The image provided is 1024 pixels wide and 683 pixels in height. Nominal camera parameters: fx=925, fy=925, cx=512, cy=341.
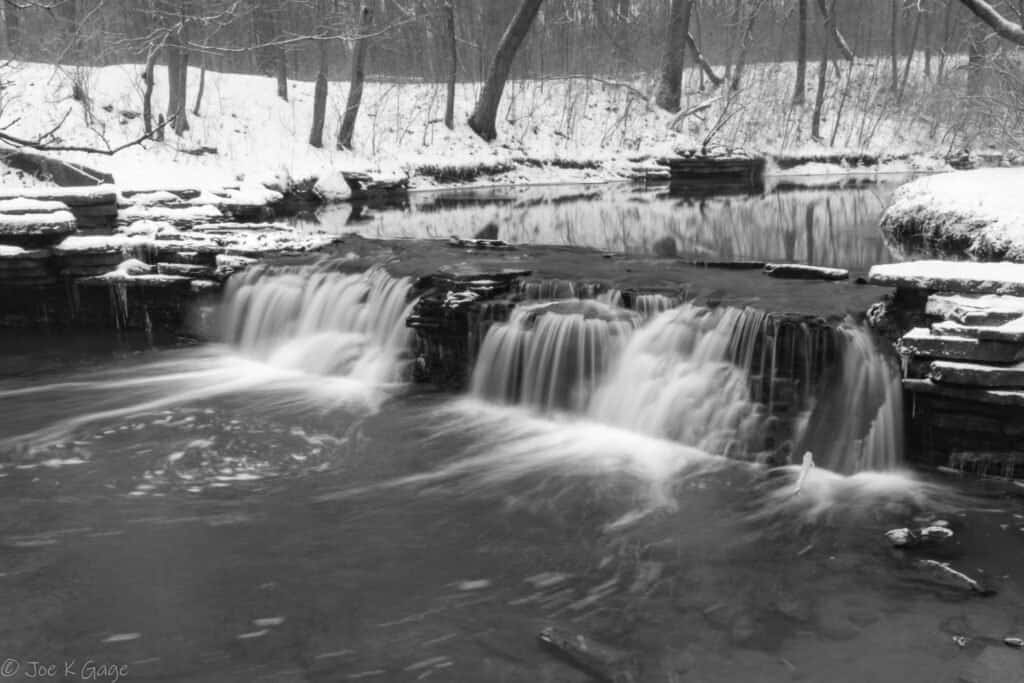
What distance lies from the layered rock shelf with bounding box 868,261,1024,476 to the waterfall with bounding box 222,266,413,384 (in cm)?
477

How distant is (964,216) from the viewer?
445 inches

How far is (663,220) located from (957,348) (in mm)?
10305

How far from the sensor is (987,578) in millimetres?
4789

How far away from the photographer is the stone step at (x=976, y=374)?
5828 millimetres

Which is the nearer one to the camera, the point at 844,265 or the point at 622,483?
the point at 622,483

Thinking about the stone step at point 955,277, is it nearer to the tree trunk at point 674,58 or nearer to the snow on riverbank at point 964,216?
the snow on riverbank at point 964,216

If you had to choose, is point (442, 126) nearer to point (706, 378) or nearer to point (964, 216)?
point (964, 216)

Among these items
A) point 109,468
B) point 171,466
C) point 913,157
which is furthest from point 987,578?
point 913,157

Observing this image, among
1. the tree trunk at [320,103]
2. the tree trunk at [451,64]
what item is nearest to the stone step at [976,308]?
the tree trunk at [320,103]

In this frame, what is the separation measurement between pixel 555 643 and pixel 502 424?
3639 mm

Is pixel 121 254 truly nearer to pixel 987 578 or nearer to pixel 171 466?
pixel 171 466

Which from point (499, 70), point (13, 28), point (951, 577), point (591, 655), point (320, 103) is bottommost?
point (591, 655)

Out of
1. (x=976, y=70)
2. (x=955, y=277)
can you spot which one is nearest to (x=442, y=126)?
(x=976, y=70)

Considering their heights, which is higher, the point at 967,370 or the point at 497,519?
the point at 967,370
